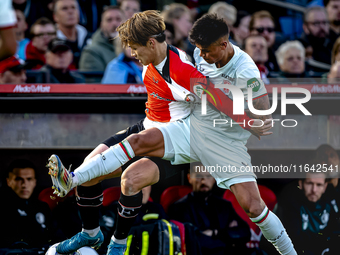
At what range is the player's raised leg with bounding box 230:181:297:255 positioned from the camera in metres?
3.43

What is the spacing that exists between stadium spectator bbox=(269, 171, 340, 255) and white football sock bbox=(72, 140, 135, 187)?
2374 mm

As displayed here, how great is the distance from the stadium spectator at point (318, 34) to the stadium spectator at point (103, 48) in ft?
9.02

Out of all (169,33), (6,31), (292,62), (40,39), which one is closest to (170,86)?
(6,31)

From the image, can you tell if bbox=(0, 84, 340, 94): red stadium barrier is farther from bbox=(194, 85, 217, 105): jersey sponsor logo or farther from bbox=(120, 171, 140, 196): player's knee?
bbox=(120, 171, 140, 196): player's knee

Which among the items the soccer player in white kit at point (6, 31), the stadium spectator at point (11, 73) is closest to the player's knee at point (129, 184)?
the soccer player in white kit at point (6, 31)

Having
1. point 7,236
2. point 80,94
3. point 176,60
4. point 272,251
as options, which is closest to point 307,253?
point 272,251

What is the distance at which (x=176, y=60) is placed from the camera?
3.51m

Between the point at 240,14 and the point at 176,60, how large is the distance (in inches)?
137

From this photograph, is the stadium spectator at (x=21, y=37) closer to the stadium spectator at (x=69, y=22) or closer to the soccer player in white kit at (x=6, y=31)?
the stadium spectator at (x=69, y=22)

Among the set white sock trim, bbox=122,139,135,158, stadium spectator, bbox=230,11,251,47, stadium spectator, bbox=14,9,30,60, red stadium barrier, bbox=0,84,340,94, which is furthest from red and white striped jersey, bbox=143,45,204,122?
stadium spectator, bbox=230,11,251,47

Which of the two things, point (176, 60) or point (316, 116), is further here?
point (316, 116)

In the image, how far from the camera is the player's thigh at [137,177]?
11.3 feet

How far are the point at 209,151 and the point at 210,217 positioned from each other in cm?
154

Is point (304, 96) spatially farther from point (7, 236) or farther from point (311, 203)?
point (7, 236)
